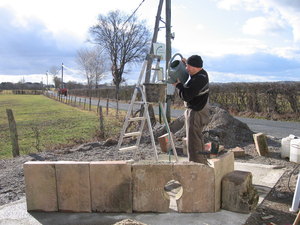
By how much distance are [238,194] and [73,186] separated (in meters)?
2.02

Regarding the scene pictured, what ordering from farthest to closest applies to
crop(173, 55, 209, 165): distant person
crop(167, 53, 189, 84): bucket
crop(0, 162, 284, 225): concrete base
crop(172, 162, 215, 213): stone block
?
1. crop(167, 53, 189, 84): bucket
2. crop(173, 55, 209, 165): distant person
3. crop(172, 162, 215, 213): stone block
4. crop(0, 162, 284, 225): concrete base

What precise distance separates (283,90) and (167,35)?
6934mm

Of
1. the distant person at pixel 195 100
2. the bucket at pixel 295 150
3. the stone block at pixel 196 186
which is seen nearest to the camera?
the stone block at pixel 196 186

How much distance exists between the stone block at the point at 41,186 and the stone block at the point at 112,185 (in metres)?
0.51

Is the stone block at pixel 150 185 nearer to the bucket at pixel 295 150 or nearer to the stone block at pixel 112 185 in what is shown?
the stone block at pixel 112 185

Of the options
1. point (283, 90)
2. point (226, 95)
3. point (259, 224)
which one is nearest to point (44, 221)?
point (259, 224)

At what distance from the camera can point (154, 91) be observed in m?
5.32

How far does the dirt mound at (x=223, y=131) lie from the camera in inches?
311

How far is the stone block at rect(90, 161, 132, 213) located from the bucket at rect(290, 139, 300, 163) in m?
3.71

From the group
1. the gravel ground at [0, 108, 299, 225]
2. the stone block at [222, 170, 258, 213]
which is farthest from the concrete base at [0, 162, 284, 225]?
the gravel ground at [0, 108, 299, 225]

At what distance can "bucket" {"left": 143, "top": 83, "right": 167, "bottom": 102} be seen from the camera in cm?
530

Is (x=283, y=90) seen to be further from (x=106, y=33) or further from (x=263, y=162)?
(x=106, y=33)

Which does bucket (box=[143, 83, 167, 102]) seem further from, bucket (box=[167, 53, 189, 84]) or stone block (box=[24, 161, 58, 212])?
stone block (box=[24, 161, 58, 212])

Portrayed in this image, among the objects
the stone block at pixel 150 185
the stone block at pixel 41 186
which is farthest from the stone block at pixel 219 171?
the stone block at pixel 41 186
